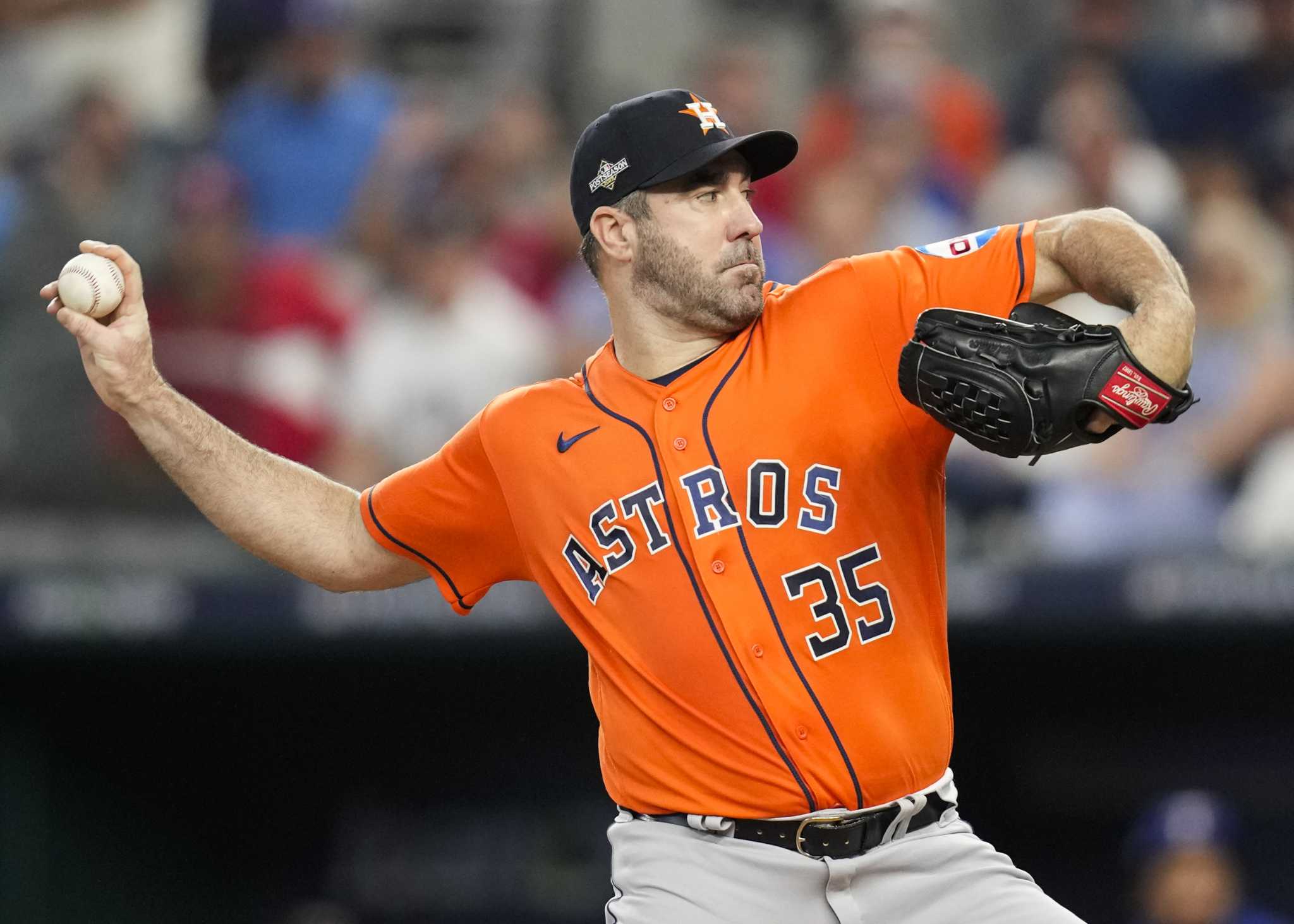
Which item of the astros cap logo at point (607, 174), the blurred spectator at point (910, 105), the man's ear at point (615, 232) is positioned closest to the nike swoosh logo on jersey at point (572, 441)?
the man's ear at point (615, 232)

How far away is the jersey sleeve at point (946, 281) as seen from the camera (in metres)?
3.14

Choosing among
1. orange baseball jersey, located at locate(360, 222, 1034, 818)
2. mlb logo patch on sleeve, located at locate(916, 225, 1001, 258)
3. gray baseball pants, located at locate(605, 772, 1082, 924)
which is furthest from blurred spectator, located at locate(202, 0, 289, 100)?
gray baseball pants, located at locate(605, 772, 1082, 924)

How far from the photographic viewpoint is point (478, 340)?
668 centimetres

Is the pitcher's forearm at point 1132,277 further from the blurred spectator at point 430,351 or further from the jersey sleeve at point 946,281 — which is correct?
the blurred spectator at point 430,351

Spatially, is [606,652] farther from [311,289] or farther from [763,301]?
[311,289]

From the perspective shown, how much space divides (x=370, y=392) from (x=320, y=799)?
1.59 metres

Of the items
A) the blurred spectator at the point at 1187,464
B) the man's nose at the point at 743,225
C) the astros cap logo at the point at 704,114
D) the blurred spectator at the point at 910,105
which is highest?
the blurred spectator at the point at 910,105

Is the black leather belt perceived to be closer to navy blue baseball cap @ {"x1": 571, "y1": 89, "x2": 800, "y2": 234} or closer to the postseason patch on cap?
the postseason patch on cap

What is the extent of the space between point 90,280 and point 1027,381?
1.75 metres

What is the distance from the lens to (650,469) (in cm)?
327

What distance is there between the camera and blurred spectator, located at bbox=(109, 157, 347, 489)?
6.33m

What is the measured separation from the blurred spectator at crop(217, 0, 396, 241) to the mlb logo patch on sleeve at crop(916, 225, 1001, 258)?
4582mm

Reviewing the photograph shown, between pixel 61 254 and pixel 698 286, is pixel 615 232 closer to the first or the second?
pixel 698 286

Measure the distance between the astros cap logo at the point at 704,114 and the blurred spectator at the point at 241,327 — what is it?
3156 mm
